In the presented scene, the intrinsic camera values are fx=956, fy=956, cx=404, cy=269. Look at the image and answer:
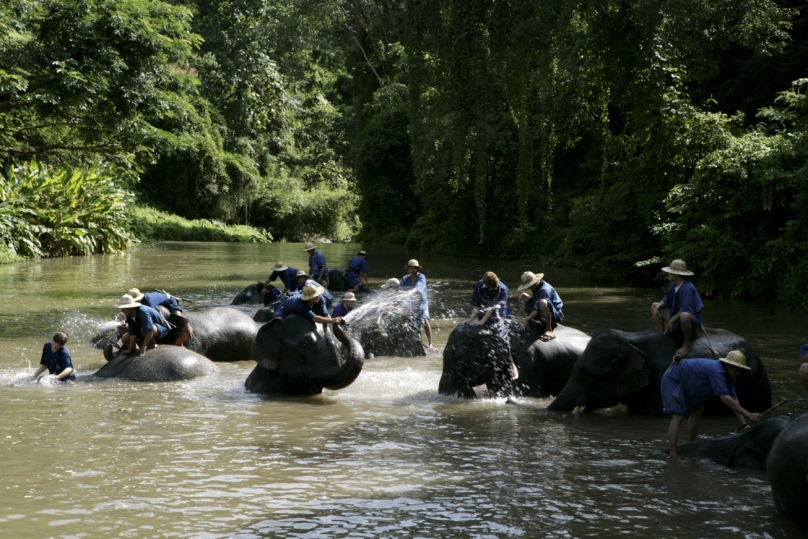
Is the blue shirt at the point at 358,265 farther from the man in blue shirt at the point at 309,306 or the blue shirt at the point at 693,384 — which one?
the blue shirt at the point at 693,384

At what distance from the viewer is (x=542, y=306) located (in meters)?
11.8

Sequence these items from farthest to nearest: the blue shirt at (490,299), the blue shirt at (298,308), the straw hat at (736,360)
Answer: the blue shirt at (490,299)
the blue shirt at (298,308)
the straw hat at (736,360)

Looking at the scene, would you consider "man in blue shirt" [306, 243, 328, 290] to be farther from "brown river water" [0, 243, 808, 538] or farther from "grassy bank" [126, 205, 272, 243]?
"grassy bank" [126, 205, 272, 243]

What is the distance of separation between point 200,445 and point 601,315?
11.7m

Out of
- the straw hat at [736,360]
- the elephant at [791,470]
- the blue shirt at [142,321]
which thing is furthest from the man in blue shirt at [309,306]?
the elephant at [791,470]

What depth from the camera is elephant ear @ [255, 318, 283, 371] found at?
11602 millimetres

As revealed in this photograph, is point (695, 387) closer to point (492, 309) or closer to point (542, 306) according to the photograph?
point (542, 306)

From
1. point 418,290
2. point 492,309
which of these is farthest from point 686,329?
point 418,290

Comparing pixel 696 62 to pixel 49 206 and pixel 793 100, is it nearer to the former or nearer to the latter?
pixel 793 100

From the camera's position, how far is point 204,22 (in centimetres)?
5931

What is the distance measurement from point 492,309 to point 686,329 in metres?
2.64

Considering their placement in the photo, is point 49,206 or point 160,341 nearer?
point 160,341

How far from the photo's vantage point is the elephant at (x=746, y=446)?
7.91 metres

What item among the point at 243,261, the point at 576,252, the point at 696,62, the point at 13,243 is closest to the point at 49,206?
the point at 13,243
